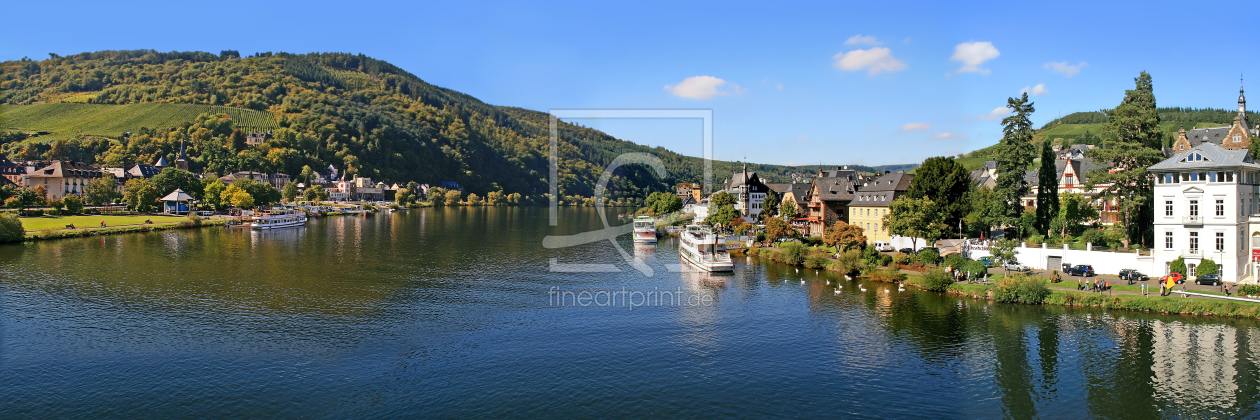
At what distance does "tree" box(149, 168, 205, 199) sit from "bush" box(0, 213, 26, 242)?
5211cm

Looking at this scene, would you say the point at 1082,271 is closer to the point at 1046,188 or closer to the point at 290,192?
the point at 1046,188

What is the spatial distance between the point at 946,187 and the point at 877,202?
39.1 feet

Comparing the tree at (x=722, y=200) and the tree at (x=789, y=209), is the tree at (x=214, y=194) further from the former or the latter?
the tree at (x=789, y=209)

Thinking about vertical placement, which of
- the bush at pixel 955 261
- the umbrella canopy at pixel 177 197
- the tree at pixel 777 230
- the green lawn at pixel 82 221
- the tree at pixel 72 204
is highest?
the umbrella canopy at pixel 177 197

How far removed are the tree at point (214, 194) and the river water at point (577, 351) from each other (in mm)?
83554

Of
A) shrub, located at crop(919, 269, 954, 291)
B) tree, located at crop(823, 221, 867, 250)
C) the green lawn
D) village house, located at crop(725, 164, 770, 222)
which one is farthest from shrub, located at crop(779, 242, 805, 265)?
the green lawn

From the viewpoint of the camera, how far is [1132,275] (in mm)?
45406

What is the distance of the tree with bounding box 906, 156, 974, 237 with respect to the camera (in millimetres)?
62250

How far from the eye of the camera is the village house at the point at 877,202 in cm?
7231

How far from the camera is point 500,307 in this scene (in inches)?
1812

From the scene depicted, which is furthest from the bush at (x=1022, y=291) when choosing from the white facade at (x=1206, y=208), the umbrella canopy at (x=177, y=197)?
the umbrella canopy at (x=177, y=197)

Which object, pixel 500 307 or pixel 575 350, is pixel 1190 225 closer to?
pixel 575 350

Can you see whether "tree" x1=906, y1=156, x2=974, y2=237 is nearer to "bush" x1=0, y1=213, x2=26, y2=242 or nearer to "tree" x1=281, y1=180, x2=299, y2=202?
→ "bush" x1=0, y1=213, x2=26, y2=242

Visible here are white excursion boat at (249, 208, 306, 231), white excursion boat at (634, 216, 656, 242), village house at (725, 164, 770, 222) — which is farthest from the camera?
white excursion boat at (249, 208, 306, 231)
